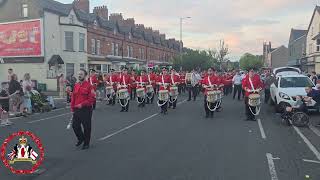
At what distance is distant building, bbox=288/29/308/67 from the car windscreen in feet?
161

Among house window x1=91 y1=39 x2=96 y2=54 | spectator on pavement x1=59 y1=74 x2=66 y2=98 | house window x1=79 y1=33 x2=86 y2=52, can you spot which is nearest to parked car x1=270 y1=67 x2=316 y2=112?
spectator on pavement x1=59 y1=74 x2=66 y2=98

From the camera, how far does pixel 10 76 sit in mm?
16625

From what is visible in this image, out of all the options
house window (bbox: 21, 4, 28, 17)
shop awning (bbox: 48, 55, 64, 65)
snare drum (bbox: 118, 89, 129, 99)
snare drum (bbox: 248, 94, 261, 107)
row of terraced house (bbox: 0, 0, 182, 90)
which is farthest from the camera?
house window (bbox: 21, 4, 28, 17)

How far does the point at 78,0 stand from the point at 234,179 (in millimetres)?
47658

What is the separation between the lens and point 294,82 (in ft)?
59.4

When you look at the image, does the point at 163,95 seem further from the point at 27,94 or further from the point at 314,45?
the point at 314,45

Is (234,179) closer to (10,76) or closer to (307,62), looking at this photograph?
(10,76)

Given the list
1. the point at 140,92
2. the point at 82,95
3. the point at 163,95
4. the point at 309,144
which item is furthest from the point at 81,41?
the point at 309,144

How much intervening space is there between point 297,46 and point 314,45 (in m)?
19.5

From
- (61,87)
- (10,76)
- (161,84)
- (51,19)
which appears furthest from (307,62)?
(10,76)

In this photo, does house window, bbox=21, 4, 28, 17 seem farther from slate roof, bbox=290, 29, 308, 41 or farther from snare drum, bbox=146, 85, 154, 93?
slate roof, bbox=290, 29, 308, 41

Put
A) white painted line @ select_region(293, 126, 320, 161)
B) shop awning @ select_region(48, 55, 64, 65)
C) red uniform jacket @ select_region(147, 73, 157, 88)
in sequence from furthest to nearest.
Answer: shop awning @ select_region(48, 55, 64, 65) → red uniform jacket @ select_region(147, 73, 157, 88) → white painted line @ select_region(293, 126, 320, 161)

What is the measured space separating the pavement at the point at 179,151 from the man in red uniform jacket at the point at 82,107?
392 millimetres

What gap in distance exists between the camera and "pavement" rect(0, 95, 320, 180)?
7285 mm
